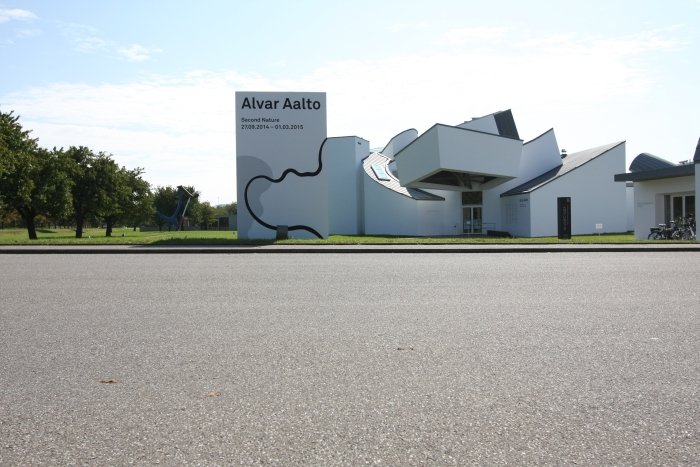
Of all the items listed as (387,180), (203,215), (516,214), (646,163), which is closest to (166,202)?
(203,215)

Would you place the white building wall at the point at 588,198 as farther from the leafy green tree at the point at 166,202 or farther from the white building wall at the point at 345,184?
the leafy green tree at the point at 166,202

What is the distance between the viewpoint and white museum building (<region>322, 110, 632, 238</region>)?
43.8m

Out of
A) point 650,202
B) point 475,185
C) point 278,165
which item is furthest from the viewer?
point 475,185

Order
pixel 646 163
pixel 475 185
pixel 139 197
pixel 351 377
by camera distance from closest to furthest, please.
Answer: pixel 351 377 < pixel 646 163 < pixel 475 185 < pixel 139 197

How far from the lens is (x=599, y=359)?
17.0 feet

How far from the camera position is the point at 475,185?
49.0m

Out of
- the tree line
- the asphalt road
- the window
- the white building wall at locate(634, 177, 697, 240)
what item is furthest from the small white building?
the tree line

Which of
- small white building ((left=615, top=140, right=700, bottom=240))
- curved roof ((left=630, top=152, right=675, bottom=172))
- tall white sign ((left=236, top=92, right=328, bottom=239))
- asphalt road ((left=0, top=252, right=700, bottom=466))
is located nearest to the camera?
asphalt road ((left=0, top=252, right=700, bottom=466))

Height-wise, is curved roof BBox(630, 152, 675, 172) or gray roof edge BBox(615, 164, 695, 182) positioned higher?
curved roof BBox(630, 152, 675, 172)

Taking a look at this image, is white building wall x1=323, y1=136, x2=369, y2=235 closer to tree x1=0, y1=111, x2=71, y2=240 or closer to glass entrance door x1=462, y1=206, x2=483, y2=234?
glass entrance door x1=462, y1=206, x2=483, y2=234

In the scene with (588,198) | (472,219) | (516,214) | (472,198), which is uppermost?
(472,198)

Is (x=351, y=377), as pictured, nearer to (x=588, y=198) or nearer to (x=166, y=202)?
(x=588, y=198)

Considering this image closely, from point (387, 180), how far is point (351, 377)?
47038 millimetres

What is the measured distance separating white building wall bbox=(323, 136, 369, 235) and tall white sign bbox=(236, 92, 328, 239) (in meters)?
20.9
